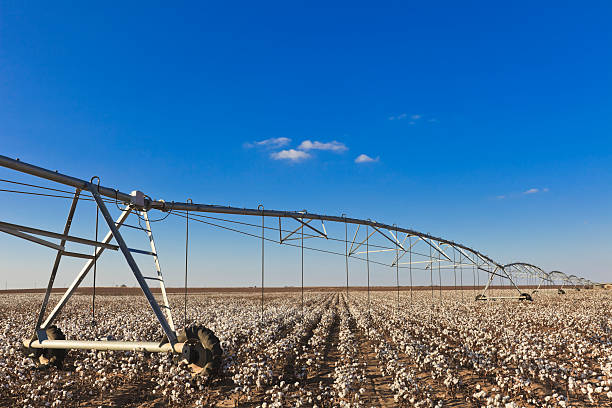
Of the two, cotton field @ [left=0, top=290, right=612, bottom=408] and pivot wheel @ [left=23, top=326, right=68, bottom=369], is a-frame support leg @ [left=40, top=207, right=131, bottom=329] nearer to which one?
pivot wheel @ [left=23, top=326, right=68, bottom=369]

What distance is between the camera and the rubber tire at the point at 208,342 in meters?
8.95

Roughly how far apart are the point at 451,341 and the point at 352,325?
22.1ft

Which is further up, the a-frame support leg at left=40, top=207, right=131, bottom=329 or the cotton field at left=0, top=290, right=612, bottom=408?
the a-frame support leg at left=40, top=207, right=131, bottom=329

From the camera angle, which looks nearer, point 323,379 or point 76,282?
point 76,282

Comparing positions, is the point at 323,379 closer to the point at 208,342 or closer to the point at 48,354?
the point at 208,342

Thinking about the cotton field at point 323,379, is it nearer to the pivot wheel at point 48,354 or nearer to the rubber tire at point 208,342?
the pivot wheel at point 48,354

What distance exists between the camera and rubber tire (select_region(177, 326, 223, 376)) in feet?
29.3

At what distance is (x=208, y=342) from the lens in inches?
355

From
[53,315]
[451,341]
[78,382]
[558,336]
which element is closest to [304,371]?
[78,382]

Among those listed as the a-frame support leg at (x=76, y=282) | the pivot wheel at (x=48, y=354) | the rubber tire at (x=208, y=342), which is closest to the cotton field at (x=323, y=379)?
the pivot wheel at (x=48, y=354)

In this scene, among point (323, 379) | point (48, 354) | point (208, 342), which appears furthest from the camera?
point (323, 379)

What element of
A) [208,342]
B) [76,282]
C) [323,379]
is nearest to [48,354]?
[76,282]

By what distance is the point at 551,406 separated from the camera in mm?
9078

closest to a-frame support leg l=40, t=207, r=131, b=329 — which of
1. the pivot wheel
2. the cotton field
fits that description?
the pivot wheel
